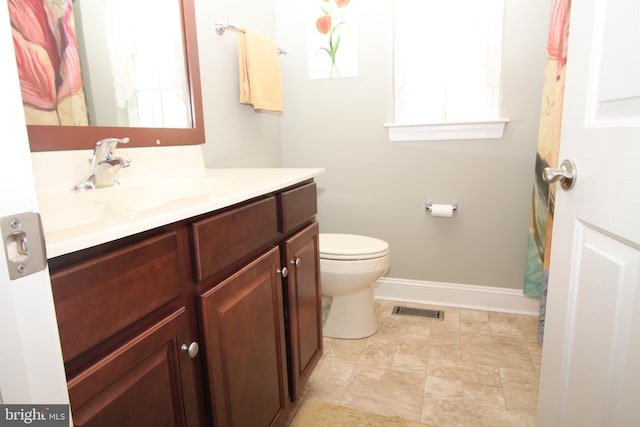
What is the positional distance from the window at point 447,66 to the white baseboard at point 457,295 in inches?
35.6

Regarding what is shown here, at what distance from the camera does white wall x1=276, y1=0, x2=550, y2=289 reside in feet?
6.79

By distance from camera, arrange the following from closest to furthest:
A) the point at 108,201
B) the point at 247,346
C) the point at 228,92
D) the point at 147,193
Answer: the point at 108,201
the point at 247,346
the point at 147,193
the point at 228,92

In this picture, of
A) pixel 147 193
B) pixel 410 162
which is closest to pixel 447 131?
pixel 410 162

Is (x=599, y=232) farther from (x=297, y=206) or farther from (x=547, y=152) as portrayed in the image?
(x=547, y=152)

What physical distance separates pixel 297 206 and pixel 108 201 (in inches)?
23.9

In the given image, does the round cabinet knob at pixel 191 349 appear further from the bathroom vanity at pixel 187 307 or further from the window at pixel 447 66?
the window at pixel 447 66

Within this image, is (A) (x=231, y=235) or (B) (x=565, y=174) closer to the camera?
(B) (x=565, y=174)

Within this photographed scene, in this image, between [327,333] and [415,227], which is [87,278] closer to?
[327,333]

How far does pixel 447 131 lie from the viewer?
219 centimetres

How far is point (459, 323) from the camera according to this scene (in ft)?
7.17

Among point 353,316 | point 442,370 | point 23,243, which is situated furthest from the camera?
point 353,316

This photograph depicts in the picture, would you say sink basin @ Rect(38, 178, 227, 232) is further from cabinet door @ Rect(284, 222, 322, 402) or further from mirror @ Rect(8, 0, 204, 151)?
cabinet door @ Rect(284, 222, 322, 402)

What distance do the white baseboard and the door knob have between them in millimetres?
1607

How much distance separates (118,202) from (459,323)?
1.91m
